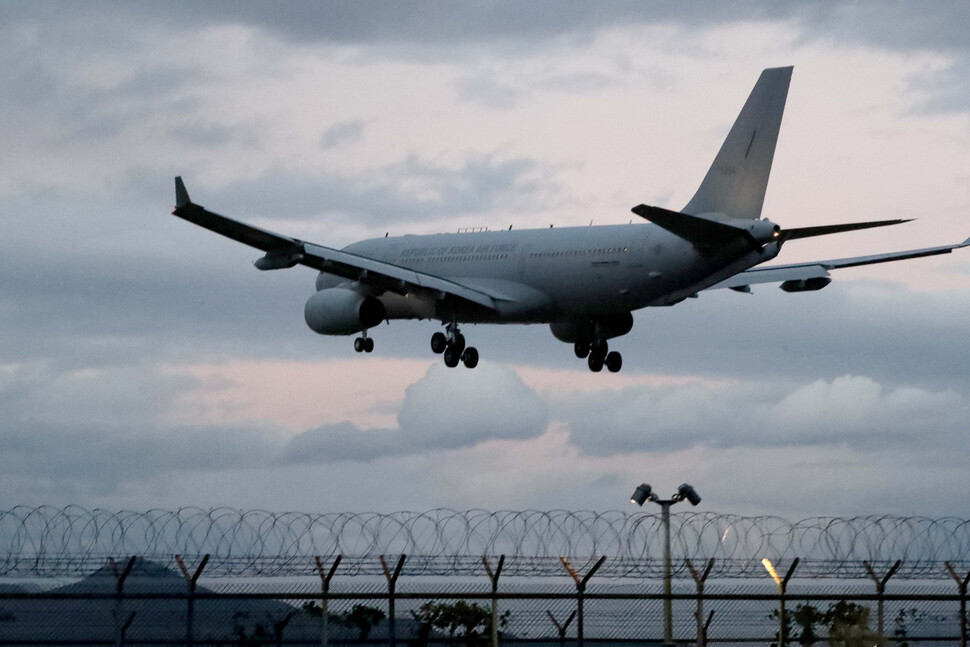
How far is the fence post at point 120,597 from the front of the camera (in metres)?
24.0

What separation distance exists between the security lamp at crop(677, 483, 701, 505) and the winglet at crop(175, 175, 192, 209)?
20243 mm

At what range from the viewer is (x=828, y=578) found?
2594 centimetres

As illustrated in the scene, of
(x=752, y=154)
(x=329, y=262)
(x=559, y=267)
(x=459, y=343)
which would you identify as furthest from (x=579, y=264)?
(x=329, y=262)

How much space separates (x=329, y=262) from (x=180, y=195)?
8.14 meters

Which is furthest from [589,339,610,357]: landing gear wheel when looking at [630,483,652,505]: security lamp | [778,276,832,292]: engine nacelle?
[630,483,652,505]: security lamp

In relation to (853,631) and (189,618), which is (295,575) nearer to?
(189,618)

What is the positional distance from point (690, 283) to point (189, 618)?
89.4 ft

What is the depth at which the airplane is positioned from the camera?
47.0m

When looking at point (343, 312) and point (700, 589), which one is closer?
point (700, 589)

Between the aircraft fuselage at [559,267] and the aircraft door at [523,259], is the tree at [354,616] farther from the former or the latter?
the aircraft door at [523,259]

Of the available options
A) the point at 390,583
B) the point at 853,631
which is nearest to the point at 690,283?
the point at 390,583

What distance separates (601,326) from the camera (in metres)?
55.1

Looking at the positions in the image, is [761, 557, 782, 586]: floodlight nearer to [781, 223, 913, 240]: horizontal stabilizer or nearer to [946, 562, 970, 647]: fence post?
[946, 562, 970, 647]: fence post

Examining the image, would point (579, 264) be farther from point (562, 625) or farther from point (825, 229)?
point (562, 625)
